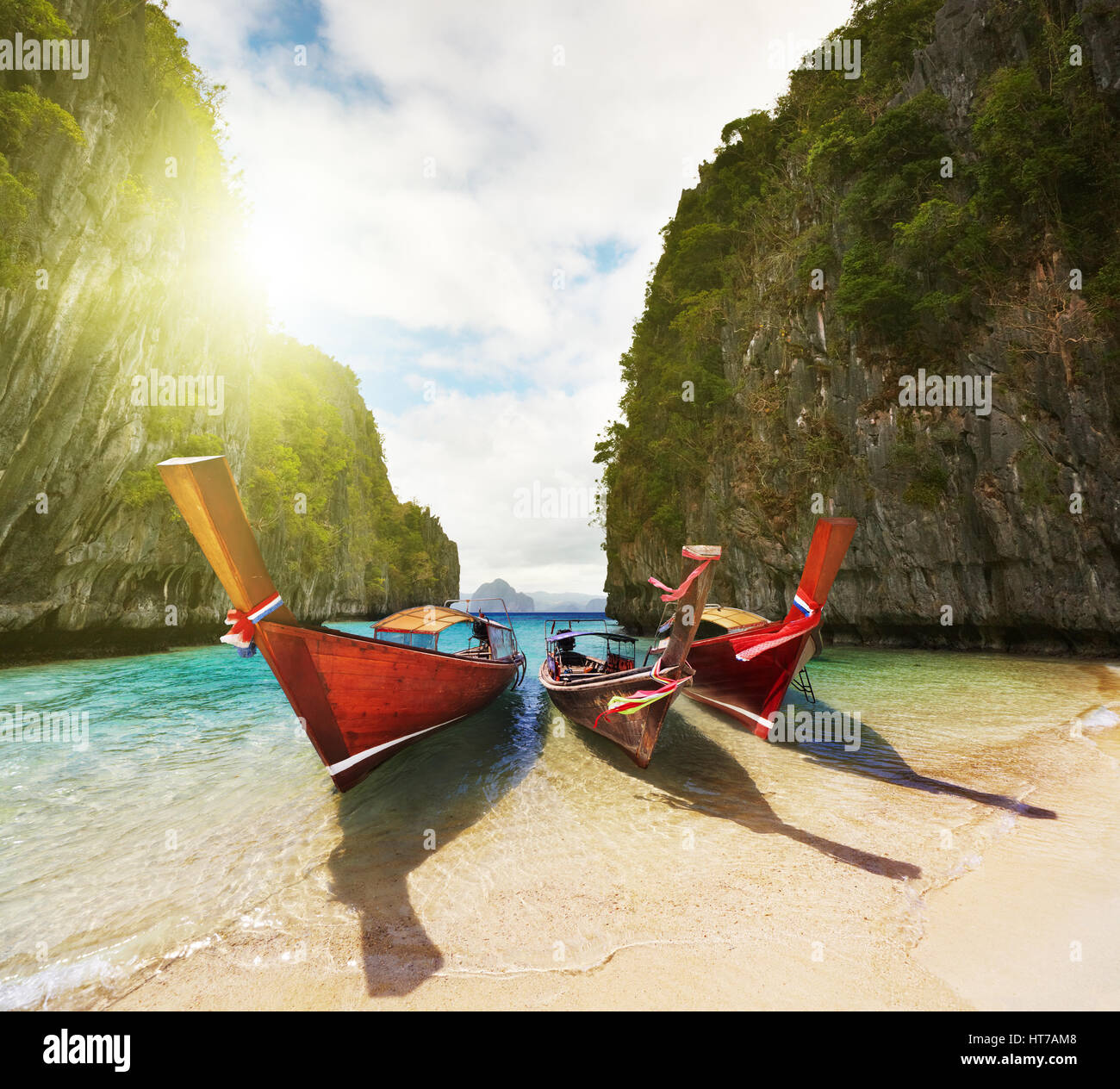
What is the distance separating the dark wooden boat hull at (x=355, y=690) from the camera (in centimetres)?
557

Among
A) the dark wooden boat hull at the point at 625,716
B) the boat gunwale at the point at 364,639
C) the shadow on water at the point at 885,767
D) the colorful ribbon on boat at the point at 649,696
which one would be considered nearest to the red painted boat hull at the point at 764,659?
the shadow on water at the point at 885,767

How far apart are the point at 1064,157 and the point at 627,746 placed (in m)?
22.7

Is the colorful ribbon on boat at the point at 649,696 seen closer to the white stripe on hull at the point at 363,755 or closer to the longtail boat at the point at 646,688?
the longtail boat at the point at 646,688

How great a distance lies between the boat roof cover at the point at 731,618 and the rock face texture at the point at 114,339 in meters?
19.8

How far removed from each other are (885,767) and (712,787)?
2874 millimetres

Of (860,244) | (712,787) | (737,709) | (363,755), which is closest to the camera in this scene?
(363,755)

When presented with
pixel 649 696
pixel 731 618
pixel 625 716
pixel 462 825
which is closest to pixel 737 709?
pixel 731 618

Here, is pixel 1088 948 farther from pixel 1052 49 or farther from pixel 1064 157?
pixel 1052 49

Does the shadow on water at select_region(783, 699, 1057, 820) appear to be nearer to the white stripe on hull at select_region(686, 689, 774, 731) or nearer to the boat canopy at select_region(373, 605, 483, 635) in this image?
the white stripe on hull at select_region(686, 689, 774, 731)

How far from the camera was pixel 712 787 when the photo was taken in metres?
6.81

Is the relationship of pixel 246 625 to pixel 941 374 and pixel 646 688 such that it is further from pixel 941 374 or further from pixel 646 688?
pixel 941 374

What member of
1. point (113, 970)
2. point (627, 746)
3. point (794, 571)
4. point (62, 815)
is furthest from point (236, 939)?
point (794, 571)
